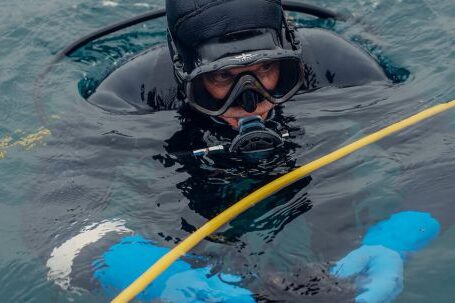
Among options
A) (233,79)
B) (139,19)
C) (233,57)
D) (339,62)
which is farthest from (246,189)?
(139,19)

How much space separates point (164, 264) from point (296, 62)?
1284mm

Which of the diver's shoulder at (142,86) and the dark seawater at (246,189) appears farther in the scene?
the diver's shoulder at (142,86)

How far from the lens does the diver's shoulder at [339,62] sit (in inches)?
155

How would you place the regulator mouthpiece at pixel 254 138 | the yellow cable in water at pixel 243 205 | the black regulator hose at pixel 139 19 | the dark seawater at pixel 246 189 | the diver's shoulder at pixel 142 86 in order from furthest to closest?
the black regulator hose at pixel 139 19, the diver's shoulder at pixel 142 86, the regulator mouthpiece at pixel 254 138, the dark seawater at pixel 246 189, the yellow cable in water at pixel 243 205

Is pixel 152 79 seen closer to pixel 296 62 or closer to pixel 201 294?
pixel 296 62

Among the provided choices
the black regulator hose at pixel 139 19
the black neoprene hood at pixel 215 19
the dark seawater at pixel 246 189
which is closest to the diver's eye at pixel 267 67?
the black neoprene hood at pixel 215 19

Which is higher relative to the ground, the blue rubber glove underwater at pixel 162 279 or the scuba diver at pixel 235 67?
the scuba diver at pixel 235 67

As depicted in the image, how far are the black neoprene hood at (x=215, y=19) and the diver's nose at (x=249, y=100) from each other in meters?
0.24

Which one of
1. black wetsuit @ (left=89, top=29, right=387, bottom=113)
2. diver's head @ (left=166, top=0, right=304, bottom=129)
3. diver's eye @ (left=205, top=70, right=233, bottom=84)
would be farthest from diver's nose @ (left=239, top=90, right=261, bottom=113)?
black wetsuit @ (left=89, top=29, right=387, bottom=113)

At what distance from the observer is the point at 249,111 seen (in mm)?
3264

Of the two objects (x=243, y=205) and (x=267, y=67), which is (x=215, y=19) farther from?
(x=243, y=205)

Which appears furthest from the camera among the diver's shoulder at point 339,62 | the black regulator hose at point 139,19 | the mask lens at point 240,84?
the black regulator hose at point 139,19

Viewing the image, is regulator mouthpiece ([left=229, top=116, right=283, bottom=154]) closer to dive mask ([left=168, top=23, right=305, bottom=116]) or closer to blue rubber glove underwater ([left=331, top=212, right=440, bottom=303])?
dive mask ([left=168, top=23, right=305, bottom=116])

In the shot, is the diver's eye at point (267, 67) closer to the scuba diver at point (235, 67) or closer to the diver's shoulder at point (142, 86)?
the scuba diver at point (235, 67)
